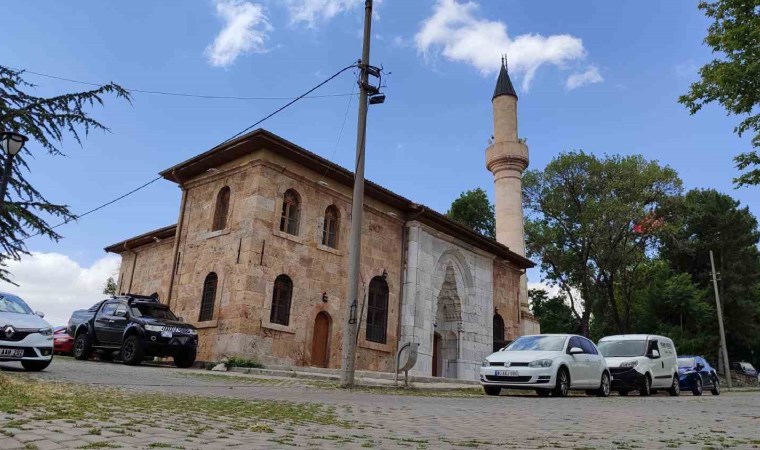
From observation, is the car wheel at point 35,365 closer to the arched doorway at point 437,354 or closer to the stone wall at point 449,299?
the stone wall at point 449,299

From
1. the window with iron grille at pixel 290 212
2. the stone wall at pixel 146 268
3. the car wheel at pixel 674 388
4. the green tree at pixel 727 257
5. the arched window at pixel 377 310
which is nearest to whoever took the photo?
the car wheel at pixel 674 388

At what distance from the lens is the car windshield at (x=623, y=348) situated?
15.9 meters

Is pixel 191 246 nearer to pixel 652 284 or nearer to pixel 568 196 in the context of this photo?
pixel 568 196

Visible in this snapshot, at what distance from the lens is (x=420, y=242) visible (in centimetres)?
2292

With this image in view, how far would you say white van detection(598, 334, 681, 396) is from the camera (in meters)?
15.2

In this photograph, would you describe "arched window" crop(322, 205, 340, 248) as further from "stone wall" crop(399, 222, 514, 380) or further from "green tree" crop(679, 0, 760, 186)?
"green tree" crop(679, 0, 760, 186)

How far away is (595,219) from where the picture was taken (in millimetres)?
35969

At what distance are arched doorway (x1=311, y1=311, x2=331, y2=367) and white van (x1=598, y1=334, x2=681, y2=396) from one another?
8.56 metres

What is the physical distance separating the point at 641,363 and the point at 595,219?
21984 millimetres

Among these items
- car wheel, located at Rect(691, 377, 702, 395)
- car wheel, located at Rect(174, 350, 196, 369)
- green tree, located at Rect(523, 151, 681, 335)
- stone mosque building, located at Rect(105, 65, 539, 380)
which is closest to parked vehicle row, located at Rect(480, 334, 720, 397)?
car wheel, located at Rect(691, 377, 702, 395)

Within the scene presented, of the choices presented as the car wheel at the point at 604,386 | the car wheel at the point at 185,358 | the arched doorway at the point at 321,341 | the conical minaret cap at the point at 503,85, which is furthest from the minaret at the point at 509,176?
the car wheel at the point at 185,358

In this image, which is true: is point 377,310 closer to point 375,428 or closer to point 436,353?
point 436,353

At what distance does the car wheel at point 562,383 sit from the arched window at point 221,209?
11.7 m

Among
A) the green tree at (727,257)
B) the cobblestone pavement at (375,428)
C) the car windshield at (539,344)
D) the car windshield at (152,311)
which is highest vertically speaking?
the green tree at (727,257)
